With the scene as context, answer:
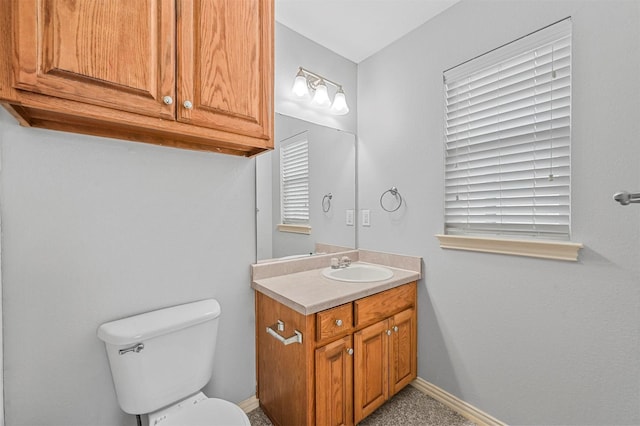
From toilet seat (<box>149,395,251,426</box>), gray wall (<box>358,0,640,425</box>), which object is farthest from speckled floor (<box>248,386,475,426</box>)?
toilet seat (<box>149,395,251,426</box>)

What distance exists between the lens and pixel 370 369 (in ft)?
4.91

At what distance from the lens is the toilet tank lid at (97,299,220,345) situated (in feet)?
3.53

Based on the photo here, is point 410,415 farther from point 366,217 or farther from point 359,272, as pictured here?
point 366,217

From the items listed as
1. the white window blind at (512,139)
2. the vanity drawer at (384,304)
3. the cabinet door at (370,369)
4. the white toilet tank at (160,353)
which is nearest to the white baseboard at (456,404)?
the cabinet door at (370,369)

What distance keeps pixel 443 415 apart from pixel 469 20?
7.68 ft

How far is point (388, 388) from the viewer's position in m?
1.60

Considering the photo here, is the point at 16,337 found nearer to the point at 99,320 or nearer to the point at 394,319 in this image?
the point at 99,320

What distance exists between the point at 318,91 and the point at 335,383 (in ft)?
5.93

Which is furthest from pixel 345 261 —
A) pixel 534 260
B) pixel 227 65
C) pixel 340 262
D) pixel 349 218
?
pixel 227 65

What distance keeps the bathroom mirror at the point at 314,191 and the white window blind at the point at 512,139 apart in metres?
0.78

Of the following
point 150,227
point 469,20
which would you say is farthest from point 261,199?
point 469,20

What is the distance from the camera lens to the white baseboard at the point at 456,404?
149 cm

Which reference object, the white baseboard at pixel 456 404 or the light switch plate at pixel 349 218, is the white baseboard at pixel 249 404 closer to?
the white baseboard at pixel 456 404

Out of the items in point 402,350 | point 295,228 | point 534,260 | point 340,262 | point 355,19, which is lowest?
point 402,350
